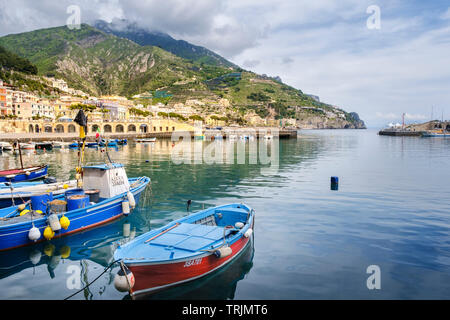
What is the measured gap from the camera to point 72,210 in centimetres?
1527

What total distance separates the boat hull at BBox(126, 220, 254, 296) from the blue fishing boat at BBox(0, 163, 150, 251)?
658 cm

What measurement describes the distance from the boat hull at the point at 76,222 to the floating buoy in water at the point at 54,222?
12.4 inches

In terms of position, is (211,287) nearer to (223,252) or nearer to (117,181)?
(223,252)

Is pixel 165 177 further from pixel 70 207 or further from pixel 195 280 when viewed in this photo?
pixel 195 280

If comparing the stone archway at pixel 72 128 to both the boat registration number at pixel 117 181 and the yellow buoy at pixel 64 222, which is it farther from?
the yellow buoy at pixel 64 222

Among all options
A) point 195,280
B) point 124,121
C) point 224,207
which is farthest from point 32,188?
point 124,121

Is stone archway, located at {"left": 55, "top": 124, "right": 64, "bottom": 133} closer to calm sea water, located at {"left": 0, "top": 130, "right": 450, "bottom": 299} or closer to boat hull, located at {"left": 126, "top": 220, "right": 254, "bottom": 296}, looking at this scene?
calm sea water, located at {"left": 0, "top": 130, "right": 450, "bottom": 299}

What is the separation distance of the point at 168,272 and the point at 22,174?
88.6ft

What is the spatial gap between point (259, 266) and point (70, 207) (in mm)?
10025

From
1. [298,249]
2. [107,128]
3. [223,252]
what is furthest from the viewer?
[107,128]

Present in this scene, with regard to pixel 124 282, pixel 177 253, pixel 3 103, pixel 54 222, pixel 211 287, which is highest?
pixel 3 103

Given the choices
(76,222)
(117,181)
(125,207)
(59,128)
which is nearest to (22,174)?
(117,181)

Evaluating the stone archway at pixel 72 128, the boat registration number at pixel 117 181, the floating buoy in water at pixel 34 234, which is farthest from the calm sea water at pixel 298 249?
→ the stone archway at pixel 72 128

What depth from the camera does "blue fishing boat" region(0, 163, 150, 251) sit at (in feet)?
43.7
